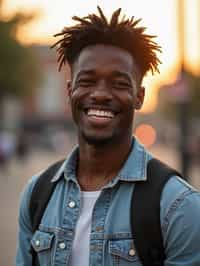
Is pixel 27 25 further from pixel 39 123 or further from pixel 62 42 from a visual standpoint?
pixel 39 123

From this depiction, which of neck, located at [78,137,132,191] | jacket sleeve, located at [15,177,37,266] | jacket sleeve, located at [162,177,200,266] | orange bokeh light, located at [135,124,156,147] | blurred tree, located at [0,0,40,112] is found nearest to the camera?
jacket sleeve, located at [162,177,200,266]

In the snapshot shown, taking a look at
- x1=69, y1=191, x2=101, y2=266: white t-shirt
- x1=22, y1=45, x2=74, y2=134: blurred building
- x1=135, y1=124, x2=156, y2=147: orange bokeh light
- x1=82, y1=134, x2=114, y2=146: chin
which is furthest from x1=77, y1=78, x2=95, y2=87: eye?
x1=22, y1=45, x2=74, y2=134: blurred building

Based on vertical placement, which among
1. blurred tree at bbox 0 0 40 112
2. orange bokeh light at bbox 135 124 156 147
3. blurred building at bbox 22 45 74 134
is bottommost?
orange bokeh light at bbox 135 124 156 147

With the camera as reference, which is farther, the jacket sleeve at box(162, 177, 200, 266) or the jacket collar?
the jacket collar

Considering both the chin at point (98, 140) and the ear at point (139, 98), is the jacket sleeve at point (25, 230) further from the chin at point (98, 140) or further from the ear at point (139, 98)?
the ear at point (139, 98)

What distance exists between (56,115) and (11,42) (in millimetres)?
49055

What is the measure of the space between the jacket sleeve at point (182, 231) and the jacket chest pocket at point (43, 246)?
474 mm

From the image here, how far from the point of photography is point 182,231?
2314 mm

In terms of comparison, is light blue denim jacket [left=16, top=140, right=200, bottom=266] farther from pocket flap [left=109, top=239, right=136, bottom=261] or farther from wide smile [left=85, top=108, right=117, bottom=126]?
wide smile [left=85, top=108, right=117, bottom=126]

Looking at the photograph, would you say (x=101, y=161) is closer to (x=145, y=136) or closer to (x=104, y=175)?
(x=104, y=175)

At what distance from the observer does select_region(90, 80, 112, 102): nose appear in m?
2.49

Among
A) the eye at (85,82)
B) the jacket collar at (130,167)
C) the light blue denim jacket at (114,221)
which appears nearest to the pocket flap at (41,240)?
the light blue denim jacket at (114,221)

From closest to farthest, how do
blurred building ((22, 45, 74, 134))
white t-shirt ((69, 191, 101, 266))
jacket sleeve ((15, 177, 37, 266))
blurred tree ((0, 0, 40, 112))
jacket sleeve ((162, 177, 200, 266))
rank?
jacket sleeve ((162, 177, 200, 266))
white t-shirt ((69, 191, 101, 266))
jacket sleeve ((15, 177, 37, 266))
blurred tree ((0, 0, 40, 112))
blurred building ((22, 45, 74, 134))

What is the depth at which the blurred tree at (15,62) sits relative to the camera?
2638 centimetres
